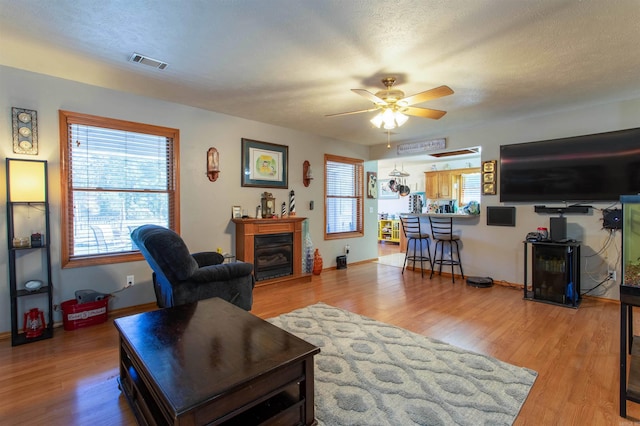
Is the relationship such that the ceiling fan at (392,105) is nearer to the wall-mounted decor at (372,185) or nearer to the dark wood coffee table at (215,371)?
A: the dark wood coffee table at (215,371)

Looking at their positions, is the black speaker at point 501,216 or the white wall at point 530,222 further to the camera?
the black speaker at point 501,216

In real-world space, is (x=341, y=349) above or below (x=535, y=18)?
below

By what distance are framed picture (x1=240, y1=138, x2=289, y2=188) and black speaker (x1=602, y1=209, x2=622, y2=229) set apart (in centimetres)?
427

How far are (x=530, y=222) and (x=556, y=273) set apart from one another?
2.84 feet

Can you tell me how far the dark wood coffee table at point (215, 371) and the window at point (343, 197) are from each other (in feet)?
12.9

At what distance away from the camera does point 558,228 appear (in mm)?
3926

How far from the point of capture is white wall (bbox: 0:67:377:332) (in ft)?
9.77

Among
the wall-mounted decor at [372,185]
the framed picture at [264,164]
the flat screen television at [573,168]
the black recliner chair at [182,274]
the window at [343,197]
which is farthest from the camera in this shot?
the wall-mounted decor at [372,185]

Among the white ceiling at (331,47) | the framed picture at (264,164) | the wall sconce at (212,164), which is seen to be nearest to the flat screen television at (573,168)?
the white ceiling at (331,47)

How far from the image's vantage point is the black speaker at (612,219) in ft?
12.3

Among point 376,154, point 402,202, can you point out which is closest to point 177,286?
point 376,154

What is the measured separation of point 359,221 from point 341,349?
3950 millimetres

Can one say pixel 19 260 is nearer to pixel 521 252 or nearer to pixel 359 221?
pixel 359 221

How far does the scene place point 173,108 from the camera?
387cm
